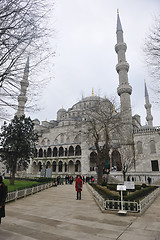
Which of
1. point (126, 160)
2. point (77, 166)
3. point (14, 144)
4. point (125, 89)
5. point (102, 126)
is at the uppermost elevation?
point (125, 89)

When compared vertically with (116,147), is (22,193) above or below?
below

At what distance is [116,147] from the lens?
95.9 feet

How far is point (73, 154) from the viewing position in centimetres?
3784

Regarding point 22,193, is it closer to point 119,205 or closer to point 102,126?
point 119,205

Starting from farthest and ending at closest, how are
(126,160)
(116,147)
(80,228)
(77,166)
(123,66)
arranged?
1. (77,166)
2. (123,66)
3. (116,147)
4. (126,160)
5. (80,228)

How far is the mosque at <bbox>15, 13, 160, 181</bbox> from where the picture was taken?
2600 centimetres

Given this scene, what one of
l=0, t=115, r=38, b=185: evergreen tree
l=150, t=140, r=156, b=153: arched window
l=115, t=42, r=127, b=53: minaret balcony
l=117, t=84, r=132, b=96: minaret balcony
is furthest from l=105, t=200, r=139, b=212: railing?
l=115, t=42, r=127, b=53: minaret balcony

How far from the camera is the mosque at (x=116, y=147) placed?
2600 centimetres

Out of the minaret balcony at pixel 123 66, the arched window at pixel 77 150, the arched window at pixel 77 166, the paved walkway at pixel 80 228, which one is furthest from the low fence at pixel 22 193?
the minaret balcony at pixel 123 66

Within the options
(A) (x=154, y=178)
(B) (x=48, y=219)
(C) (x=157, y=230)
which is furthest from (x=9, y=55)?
(A) (x=154, y=178)

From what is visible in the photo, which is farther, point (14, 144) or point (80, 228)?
point (14, 144)

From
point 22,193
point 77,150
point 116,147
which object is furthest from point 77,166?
point 22,193

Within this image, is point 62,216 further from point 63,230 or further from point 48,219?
point 63,230

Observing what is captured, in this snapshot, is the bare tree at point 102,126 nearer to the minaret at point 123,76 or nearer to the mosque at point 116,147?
the mosque at point 116,147
